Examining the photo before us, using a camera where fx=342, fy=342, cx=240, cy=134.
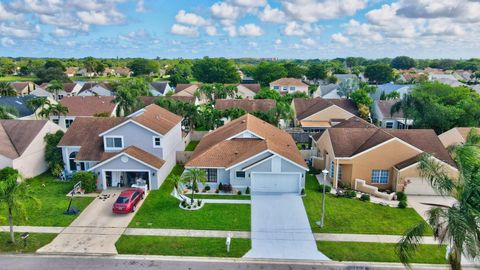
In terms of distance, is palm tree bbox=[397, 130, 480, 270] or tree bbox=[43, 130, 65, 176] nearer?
palm tree bbox=[397, 130, 480, 270]

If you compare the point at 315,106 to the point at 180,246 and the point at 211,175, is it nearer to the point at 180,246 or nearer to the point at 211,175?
the point at 211,175

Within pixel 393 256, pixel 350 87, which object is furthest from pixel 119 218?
pixel 350 87

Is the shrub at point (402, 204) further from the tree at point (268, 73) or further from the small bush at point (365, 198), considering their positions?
the tree at point (268, 73)

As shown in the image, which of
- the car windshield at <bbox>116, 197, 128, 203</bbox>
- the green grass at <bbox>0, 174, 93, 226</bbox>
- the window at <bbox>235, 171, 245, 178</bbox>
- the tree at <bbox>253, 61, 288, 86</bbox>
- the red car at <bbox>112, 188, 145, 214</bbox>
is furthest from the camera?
the tree at <bbox>253, 61, 288, 86</bbox>

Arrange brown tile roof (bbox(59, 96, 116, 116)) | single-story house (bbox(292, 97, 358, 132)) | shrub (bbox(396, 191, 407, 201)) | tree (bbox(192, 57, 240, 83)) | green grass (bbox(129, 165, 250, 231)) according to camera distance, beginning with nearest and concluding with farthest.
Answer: green grass (bbox(129, 165, 250, 231)) < shrub (bbox(396, 191, 407, 201)) < single-story house (bbox(292, 97, 358, 132)) < brown tile roof (bbox(59, 96, 116, 116)) < tree (bbox(192, 57, 240, 83))

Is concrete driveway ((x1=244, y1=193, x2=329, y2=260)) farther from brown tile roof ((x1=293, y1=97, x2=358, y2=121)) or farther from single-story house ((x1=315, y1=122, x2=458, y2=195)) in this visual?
brown tile roof ((x1=293, y1=97, x2=358, y2=121))

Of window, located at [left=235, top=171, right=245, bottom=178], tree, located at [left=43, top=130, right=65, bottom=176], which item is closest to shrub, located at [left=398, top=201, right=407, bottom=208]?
window, located at [left=235, top=171, right=245, bottom=178]

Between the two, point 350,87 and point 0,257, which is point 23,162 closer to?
point 0,257

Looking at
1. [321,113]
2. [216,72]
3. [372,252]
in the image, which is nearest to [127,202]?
[372,252]
